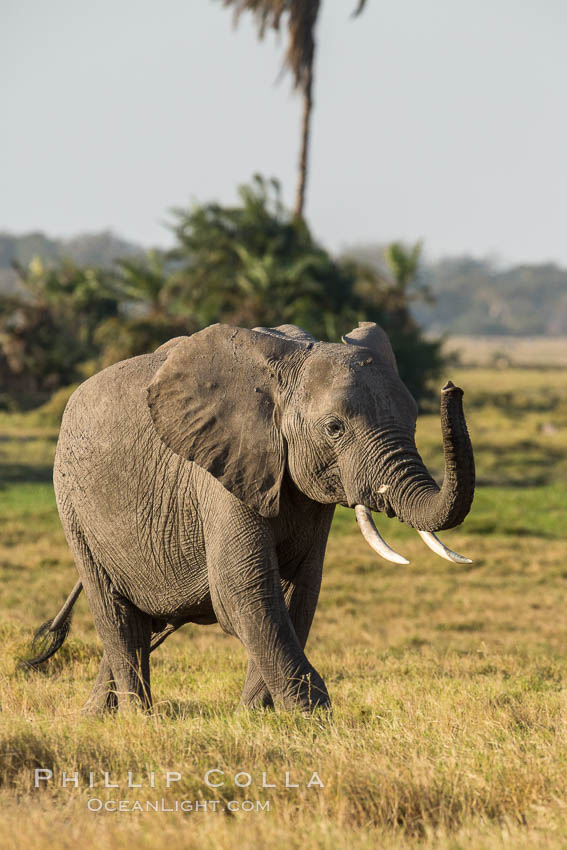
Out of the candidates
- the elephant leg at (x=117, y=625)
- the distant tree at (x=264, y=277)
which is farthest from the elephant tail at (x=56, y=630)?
the distant tree at (x=264, y=277)

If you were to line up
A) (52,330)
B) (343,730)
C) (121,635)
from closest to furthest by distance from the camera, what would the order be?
1. (343,730)
2. (121,635)
3. (52,330)

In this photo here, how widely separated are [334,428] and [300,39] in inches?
1018

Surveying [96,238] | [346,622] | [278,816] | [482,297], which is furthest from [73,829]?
[96,238]

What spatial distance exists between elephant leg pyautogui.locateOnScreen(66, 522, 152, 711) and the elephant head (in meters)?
1.20

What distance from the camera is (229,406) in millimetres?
5914

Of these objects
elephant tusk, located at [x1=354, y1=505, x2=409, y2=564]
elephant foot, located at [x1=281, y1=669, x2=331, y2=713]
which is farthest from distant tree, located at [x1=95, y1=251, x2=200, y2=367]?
elephant tusk, located at [x1=354, y1=505, x2=409, y2=564]

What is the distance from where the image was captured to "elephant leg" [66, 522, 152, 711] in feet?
22.3

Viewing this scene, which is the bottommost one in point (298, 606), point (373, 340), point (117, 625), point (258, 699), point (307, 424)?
point (258, 699)

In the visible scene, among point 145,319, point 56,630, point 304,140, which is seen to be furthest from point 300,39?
point 56,630

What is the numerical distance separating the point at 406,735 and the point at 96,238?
534 feet

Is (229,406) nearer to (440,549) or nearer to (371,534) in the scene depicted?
(371,534)

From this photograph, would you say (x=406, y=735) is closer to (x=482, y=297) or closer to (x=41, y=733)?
(x=41, y=733)

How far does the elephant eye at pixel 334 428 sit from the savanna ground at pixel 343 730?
136 cm

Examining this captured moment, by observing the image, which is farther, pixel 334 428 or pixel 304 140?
pixel 304 140
